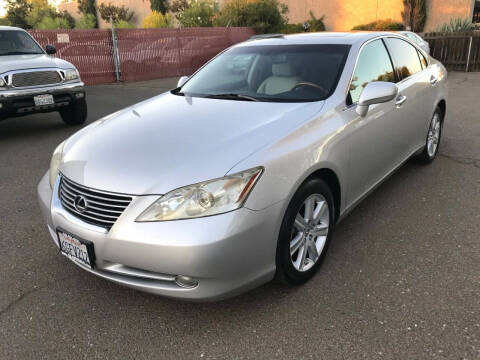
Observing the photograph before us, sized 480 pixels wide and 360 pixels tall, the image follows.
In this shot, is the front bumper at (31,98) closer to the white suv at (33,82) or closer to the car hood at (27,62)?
the white suv at (33,82)

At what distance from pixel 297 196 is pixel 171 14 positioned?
42030 millimetres

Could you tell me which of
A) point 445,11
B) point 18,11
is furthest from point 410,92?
point 18,11

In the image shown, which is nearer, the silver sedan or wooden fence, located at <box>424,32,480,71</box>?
the silver sedan

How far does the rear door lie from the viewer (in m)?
3.94

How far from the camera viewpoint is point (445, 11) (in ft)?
66.7

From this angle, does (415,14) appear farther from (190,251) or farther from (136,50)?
(190,251)

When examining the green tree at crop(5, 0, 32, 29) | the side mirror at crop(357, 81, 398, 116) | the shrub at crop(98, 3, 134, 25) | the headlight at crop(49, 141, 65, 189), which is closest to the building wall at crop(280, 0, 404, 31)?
the side mirror at crop(357, 81, 398, 116)

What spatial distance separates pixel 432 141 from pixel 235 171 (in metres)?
3.57

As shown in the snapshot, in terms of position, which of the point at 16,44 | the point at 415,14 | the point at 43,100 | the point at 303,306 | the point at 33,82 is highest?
the point at 415,14

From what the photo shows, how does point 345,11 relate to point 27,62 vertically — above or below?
above

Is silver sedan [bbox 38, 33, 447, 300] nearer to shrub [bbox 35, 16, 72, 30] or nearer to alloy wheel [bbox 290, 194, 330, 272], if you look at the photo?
alloy wheel [bbox 290, 194, 330, 272]

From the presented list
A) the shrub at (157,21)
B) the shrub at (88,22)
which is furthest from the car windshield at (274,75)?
the shrub at (88,22)

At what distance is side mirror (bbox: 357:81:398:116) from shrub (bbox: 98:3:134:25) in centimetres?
4621

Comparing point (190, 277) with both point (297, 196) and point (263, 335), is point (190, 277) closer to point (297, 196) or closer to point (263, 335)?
point (263, 335)
